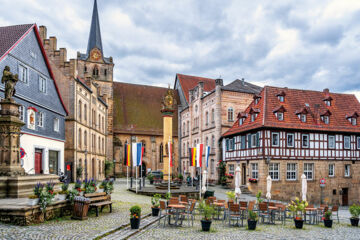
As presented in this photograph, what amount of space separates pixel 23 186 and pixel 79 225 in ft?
13.1

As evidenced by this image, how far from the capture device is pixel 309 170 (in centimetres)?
3009

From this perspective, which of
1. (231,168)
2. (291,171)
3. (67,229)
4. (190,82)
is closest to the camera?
(67,229)

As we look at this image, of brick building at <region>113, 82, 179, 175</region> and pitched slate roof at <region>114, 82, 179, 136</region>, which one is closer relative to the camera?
brick building at <region>113, 82, 179, 175</region>

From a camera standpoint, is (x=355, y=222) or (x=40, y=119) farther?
(x=40, y=119)

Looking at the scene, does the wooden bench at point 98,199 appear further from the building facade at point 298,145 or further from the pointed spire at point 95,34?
the pointed spire at point 95,34

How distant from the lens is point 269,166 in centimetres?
2864

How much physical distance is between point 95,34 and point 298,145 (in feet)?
128

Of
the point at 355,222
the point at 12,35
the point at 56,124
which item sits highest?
the point at 12,35

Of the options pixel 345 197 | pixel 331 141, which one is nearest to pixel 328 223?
pixel 331 141

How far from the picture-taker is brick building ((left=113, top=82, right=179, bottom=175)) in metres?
55.0

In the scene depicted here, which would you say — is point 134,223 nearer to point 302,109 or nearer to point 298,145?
point 298,145

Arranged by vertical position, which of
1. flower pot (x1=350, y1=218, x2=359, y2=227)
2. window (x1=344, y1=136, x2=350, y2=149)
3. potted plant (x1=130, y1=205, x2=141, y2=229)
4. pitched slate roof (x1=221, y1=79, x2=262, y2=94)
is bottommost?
flower pot (x1=350, y1=218, x2=359, y2=227)

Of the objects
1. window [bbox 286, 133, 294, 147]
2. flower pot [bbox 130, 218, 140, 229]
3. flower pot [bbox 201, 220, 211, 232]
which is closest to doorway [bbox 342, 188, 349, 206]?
window [bbox 286, 133, 294, 147]

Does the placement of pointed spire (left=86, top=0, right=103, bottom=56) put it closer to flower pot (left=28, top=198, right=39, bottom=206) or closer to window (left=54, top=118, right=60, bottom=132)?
window (left=54, top=118, right=60, bottom=132)
